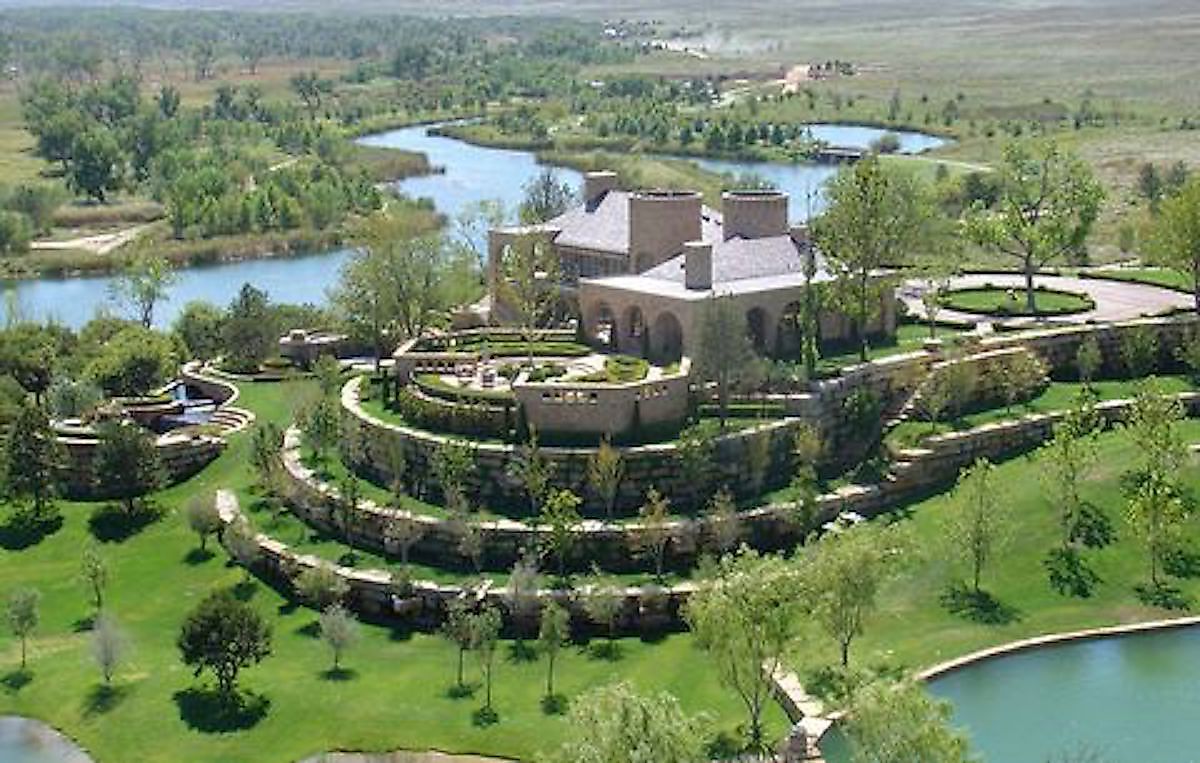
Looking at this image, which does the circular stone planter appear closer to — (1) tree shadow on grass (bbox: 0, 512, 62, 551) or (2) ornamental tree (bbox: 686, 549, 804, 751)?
(2) ornamental tree (bbox: 686, 549, 804, 751)

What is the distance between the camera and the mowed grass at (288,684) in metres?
33.5

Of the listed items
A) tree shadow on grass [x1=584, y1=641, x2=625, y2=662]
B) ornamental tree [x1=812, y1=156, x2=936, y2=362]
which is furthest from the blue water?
tree shadow on grass [x1=584, y1=641, x2=625, y2=662]

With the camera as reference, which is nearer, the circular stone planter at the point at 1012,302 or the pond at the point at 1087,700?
the pond at the point at 1087,700

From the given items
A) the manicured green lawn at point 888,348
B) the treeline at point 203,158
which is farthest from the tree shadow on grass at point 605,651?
the treeline at point 203,158

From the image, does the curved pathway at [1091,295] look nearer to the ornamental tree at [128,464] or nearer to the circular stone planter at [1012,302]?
the circular stone planter at [1012,302]

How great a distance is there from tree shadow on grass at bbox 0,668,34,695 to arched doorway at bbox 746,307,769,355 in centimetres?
2177

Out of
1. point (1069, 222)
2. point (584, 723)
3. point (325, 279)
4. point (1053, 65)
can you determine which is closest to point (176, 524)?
point (584, 723)

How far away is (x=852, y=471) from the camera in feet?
145

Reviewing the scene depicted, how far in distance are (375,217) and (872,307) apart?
58.6 ft

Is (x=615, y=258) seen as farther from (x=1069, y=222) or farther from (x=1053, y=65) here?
(x=1053, y=65)

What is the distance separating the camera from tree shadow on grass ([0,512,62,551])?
1790 inches

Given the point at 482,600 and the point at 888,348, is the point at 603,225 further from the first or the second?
the point at 482,600

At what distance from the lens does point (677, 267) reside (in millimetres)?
50406

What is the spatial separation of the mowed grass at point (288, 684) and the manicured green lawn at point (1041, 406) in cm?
1090
